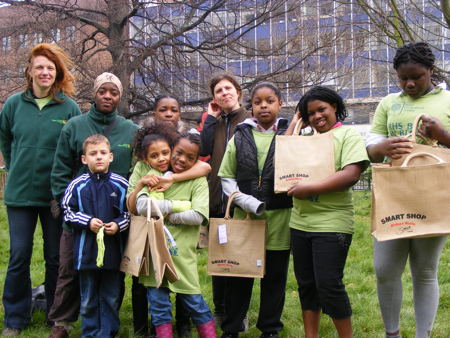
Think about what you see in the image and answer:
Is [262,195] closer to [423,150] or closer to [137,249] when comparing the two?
[137,249]

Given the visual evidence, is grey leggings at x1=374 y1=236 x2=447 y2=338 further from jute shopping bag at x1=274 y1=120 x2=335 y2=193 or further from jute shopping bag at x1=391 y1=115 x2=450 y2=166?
jute shopping bag at x1=274 y1=120 x2=335 y2=193

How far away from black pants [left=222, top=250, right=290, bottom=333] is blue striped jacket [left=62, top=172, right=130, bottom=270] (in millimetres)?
931

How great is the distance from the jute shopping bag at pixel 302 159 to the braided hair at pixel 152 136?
85 cm

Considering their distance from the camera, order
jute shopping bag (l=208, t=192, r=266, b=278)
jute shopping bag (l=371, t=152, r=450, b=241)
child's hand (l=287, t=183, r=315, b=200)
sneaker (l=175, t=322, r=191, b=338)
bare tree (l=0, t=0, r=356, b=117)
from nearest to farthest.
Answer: jute shopping bag (l=371, t=152, r=450, b=241), child's hand (l=287, t=183, r=315, b=200), jute shopping bag (l=208, t=192, r=266, b=278), sneaker (l=175, t=322, r=191, b=338), bare tree (l=0, t=0, r=356, b=117)

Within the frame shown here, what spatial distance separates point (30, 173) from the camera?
169 inches

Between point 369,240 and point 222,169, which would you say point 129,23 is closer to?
point 369,240

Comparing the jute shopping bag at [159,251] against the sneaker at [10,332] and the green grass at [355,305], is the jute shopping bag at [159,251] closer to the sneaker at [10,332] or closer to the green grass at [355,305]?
the green grass at [355,305]

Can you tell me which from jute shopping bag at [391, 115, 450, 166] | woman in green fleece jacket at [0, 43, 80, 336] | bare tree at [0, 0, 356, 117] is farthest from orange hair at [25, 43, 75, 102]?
bare tree at [0, 0, 356, 117]

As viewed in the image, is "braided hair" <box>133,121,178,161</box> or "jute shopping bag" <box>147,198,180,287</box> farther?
"braided hair" <box>133,121,178,161</box>

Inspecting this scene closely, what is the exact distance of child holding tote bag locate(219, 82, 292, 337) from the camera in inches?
154

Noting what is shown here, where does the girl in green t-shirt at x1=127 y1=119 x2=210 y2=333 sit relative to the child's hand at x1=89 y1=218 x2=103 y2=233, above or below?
above

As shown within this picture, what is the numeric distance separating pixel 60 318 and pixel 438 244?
2.78 metres

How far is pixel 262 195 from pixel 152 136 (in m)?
0.91

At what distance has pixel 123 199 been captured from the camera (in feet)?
12.9
